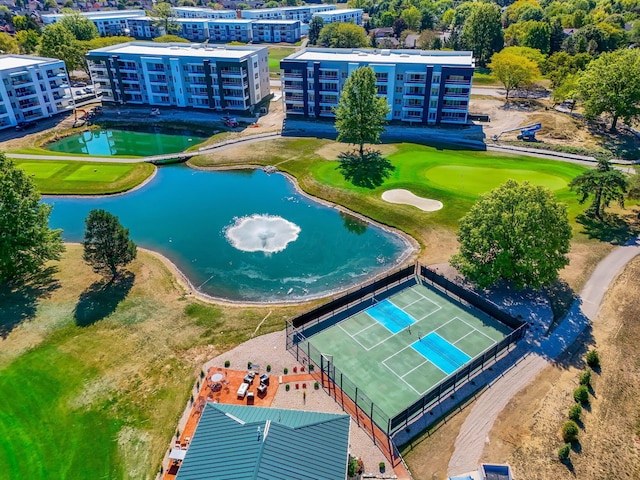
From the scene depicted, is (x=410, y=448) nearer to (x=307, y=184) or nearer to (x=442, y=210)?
(x=442, y=210)

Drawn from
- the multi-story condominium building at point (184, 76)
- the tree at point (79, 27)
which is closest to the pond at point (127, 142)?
the multi-story condominium building at point (184, 76)

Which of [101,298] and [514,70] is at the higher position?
[514,70]

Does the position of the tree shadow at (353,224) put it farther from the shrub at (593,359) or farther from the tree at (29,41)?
the tree at (29,41)

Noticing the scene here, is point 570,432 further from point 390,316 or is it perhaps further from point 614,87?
point 614,87

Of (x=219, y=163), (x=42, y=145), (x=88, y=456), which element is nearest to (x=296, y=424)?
Answer: (x=88, y=456)

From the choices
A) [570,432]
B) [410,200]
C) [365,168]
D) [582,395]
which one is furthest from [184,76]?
[570,432]

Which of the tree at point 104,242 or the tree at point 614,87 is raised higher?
the tree at point 614,87
